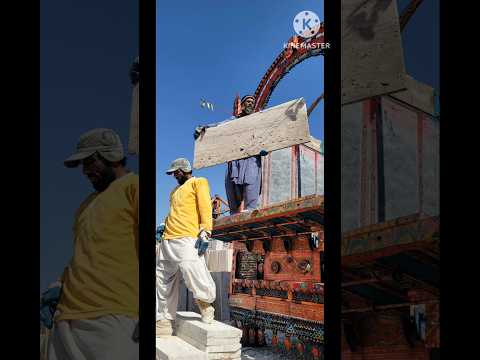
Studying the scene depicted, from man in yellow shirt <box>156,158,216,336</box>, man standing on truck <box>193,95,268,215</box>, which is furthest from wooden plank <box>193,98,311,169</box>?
man in yellow shirt <box>156,158,216,336</box>

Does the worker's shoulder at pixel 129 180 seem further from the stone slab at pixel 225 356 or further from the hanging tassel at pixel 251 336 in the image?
the hanging tassel at pixel 251 336

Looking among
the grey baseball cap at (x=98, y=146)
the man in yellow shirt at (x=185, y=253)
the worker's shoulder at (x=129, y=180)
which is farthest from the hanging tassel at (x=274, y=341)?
the grey baseball cap at (x=98, y=146)

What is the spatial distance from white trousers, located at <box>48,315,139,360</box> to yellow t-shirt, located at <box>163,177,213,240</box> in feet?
1.80

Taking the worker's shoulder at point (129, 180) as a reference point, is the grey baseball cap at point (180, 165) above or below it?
above

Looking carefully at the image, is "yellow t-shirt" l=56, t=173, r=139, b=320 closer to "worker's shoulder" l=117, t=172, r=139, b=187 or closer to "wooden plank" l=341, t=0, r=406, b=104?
"worker's shoulder" l=117, t=172, r=139, b=187

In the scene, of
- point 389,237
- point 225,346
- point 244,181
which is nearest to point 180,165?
point 244,181

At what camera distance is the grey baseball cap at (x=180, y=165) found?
6.14ft

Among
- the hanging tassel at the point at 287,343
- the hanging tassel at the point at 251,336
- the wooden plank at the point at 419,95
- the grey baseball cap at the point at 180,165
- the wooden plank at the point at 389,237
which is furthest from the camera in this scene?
the hanging tassel at the point at 251,336

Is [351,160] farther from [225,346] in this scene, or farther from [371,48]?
[225,346]

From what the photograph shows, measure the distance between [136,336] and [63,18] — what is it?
1.55m

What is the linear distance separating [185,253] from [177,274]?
0.13 metres

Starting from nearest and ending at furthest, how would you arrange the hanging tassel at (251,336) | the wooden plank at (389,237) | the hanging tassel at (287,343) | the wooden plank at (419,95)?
the wooden plank at (389,237)
the wooden plank at (419,95)
the hanging tassel at (287,343)
the hanging tassel at (251,336)

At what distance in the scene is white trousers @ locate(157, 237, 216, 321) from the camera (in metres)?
2.02
